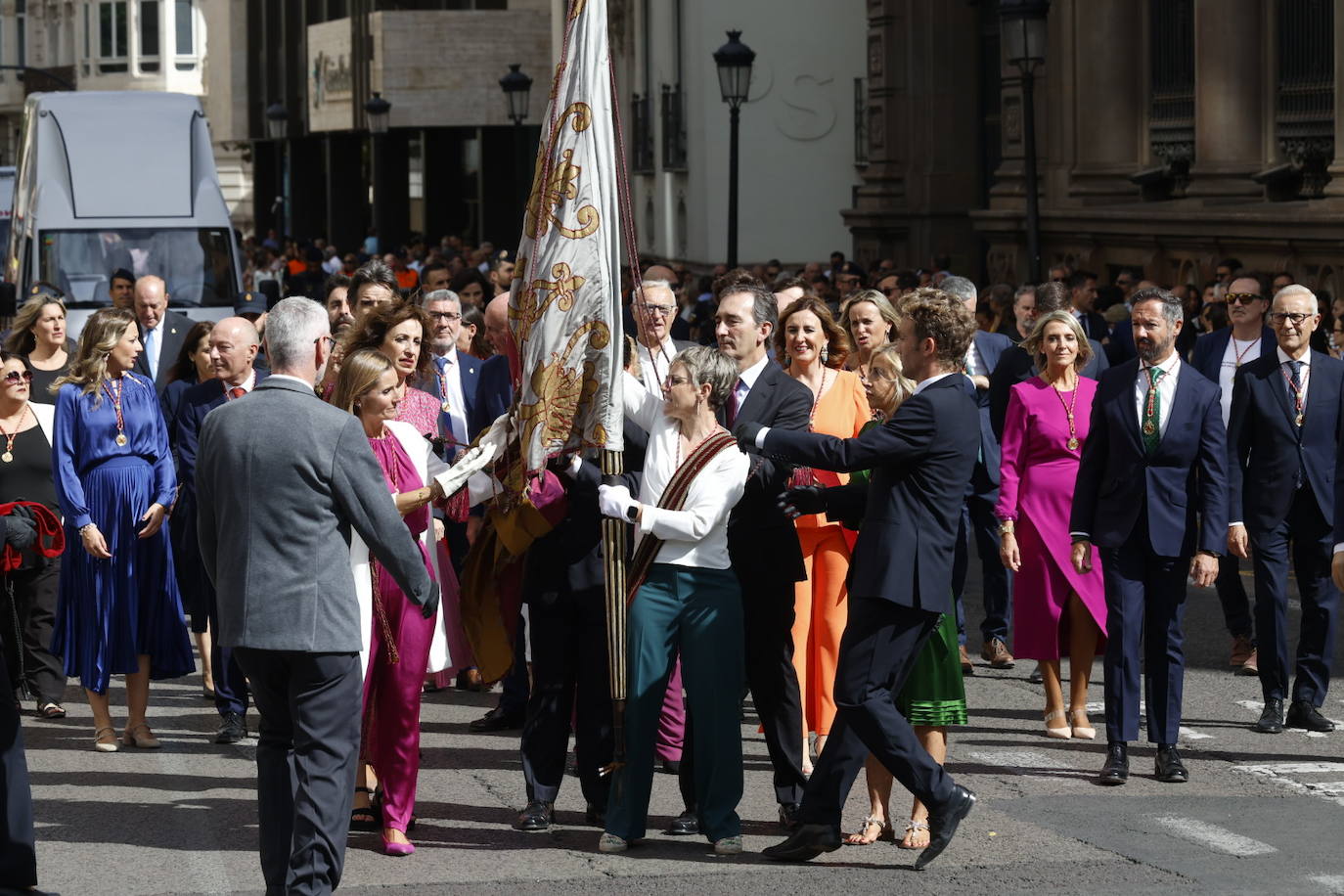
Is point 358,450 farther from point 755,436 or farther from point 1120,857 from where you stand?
point 1120,857

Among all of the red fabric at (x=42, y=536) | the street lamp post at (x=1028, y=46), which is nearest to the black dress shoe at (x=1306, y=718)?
the red fabric at (x=42, y=536)

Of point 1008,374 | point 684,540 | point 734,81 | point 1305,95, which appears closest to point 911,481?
point 684,540

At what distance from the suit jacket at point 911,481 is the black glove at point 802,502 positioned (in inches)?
7.5

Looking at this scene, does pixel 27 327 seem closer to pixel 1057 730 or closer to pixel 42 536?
pixel 42 536

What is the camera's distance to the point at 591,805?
27.1 ft

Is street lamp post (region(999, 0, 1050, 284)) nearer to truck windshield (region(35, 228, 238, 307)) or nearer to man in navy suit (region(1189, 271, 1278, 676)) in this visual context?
man in navy suit (region(1189, 271, 1278, 676))

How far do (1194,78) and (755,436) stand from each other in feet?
53.2

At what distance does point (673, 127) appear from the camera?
108ft

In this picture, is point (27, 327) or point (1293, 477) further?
point (27, 327)

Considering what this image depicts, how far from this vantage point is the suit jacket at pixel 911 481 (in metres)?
7.41

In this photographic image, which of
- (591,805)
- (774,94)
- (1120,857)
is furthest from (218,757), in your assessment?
(774,94)

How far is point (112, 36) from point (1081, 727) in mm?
82438

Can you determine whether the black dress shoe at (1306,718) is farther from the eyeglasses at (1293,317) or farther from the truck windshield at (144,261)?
the truck windshield at (144,261)

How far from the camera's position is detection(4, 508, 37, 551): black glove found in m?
7.45
